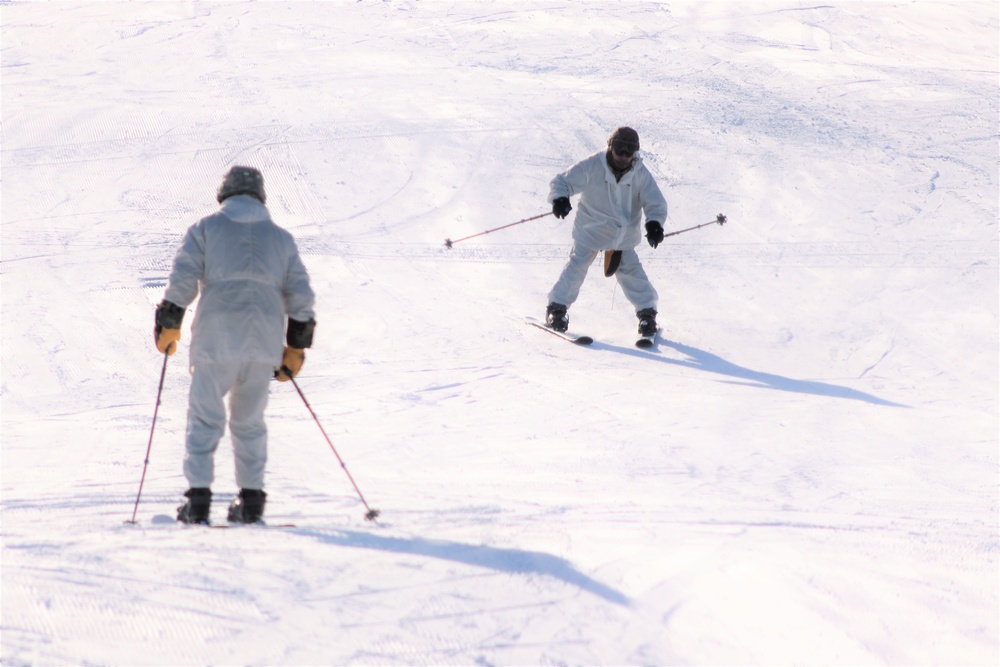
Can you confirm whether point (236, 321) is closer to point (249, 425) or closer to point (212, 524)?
point (249, 425)

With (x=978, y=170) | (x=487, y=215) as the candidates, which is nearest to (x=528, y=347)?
(x=487, y=215)

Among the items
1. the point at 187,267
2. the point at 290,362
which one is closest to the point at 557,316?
the point at 290,362

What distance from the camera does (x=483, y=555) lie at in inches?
145

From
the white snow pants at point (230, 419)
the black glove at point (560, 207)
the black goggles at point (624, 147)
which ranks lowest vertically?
the white snow pants at point (230, 419)

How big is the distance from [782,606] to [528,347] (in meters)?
3.89

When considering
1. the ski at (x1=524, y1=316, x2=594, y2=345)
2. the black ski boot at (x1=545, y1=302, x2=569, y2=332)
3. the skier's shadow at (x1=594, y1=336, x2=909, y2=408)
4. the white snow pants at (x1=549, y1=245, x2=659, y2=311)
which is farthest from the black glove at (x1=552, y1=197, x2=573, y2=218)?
the skier's shadow at (x1=594, y1=336, x2=909, y2=408)

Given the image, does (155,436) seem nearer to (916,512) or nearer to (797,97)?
(916,512)

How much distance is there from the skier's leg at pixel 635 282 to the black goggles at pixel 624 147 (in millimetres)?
777

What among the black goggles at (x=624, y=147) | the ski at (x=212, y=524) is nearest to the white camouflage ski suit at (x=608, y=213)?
the black goggles at (x=624, y=147)

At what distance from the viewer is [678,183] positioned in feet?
33.4

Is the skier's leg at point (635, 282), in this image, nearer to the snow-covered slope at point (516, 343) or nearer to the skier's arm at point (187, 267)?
the snow-covered slope at point (516, 343)

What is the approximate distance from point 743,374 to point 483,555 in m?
3.70

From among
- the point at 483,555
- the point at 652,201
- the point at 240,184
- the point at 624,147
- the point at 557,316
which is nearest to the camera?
the point at 483,555

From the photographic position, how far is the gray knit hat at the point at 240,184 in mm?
4137
